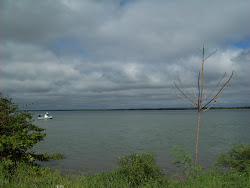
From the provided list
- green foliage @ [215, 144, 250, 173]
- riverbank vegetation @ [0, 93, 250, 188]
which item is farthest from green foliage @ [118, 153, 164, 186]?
green foliage @ [215, 144, 250, 173]

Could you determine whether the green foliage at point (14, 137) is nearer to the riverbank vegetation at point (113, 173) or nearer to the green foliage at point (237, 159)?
the riverbank vegetation at point (113, 173)

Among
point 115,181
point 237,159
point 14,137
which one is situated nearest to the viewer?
point 115,181

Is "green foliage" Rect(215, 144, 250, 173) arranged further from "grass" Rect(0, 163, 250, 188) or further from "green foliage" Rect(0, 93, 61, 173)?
"green foliage" Rect(0, 93, 61, 173)

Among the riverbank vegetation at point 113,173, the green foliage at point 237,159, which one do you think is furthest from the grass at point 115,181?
the green foliage at point 237,159

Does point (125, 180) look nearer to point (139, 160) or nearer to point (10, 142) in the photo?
point (139, 160)

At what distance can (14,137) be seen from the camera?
35.2 feet

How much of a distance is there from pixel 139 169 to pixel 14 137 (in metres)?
6.27

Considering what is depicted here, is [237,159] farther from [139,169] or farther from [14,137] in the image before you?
[14,137]

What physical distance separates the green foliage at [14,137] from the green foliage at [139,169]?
485 centimetres

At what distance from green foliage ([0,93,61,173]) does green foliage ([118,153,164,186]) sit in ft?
15.9

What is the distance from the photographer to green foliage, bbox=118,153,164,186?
31.8ft

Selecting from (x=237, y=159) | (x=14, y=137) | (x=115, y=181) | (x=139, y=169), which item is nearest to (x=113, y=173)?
(x=115, y=181)

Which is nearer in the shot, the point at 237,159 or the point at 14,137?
the point at 14,137

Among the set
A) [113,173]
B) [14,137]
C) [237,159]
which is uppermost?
[14,137]
